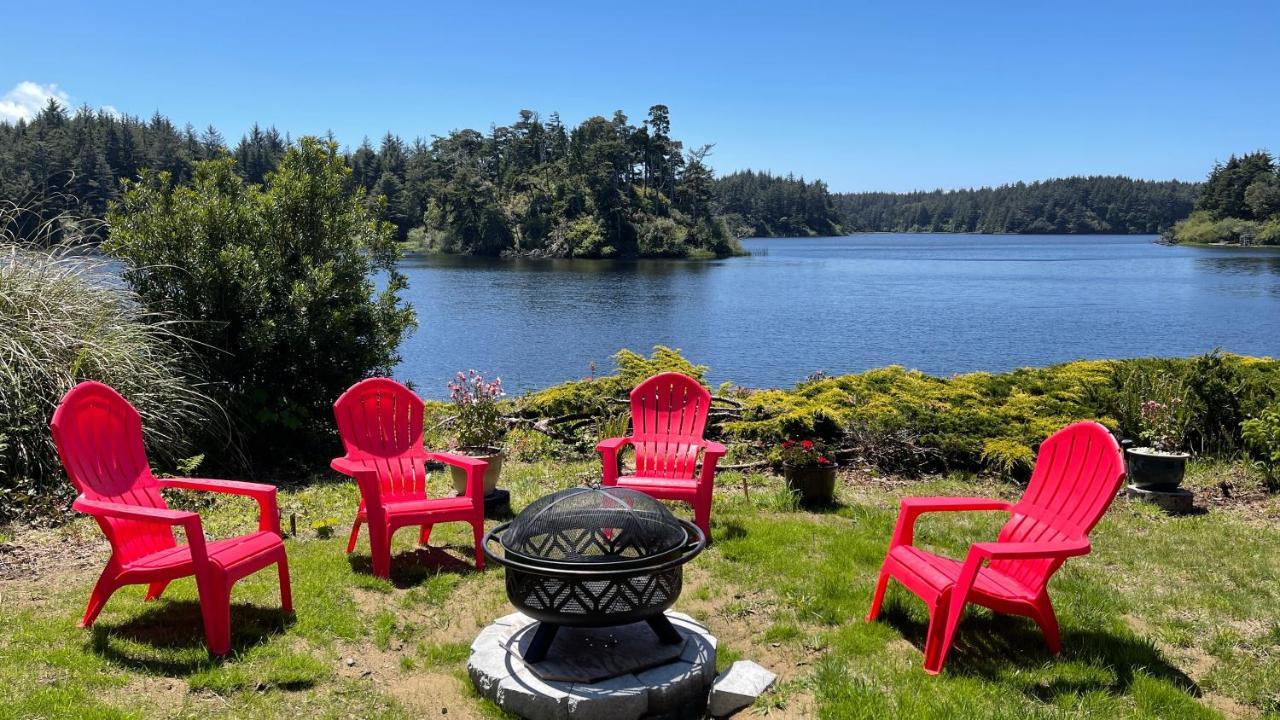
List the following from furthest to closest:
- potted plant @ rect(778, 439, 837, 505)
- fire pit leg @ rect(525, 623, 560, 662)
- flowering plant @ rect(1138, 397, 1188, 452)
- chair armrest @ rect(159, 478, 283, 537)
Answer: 1. flowering plant @ rect(1138, 397, 1188, 452)
2. potted plant @ rect(778, 439, 837, 505)
3. chair armrest @ rect(159, 478, 283, 537)
4. fire pit leg @ rect(525, 623, 560, 662)

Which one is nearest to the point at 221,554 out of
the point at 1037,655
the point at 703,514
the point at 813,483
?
the point at 703,514

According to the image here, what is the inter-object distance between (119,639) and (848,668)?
3047mm

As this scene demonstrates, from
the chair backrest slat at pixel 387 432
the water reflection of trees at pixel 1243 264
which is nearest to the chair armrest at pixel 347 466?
the chair backrest slat at pixel 387 432

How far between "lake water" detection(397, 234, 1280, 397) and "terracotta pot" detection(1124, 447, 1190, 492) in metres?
5.26

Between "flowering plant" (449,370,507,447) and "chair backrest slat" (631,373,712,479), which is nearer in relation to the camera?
"chair backrest slat" (631,373,712,479)

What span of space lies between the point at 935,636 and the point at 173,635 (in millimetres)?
3211

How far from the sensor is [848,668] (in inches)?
133

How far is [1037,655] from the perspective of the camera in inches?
137

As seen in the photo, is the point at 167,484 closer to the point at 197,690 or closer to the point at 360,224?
the point at 197,690

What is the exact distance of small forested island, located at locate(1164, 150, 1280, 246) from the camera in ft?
254

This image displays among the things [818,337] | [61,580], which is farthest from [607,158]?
[61,580]

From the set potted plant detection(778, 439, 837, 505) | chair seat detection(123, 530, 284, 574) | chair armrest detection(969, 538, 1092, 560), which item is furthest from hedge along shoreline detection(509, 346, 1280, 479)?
chair seat detection(123, 530, 284, 574)

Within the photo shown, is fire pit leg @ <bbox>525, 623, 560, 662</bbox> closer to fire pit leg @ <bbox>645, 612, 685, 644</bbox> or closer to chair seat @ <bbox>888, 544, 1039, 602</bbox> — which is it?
fire pit leg @ <bbox>645, 612, 685, 644</bbox>

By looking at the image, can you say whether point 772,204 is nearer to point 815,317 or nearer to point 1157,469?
point 815,317
